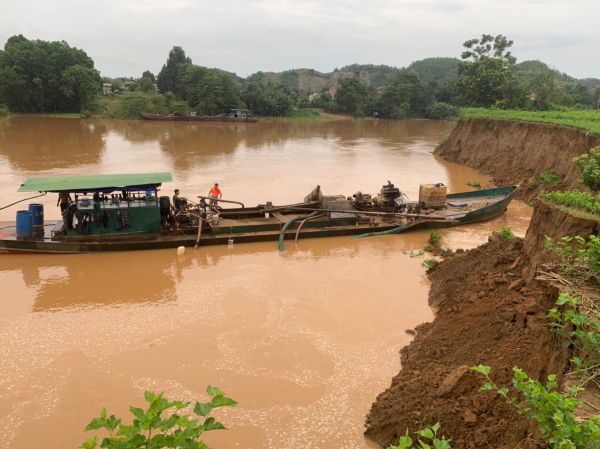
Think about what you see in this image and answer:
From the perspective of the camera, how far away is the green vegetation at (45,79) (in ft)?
172

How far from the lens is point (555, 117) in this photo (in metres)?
25.2

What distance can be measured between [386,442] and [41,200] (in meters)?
16.6

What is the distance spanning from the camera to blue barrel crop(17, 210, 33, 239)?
12055 mm

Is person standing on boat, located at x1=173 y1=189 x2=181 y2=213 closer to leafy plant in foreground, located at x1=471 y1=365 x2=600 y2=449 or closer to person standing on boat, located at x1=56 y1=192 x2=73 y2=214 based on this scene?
person standing on boat, located at x1=56 y1=192 x2=73 y2=214

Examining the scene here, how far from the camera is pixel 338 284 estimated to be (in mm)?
10992

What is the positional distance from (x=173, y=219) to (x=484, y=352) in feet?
31.6

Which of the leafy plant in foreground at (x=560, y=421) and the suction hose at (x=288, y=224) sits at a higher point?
the leafy plant in foreground at (x=560, y=421)

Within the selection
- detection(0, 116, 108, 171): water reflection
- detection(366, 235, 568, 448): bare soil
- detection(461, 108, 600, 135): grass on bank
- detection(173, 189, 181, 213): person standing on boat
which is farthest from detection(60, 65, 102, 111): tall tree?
detection(366, 235, 568, 448): bare soil

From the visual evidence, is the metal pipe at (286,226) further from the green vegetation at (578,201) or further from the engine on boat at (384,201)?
the green vegetation at (578,201)

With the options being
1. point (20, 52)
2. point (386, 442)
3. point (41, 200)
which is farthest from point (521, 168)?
point (20, 52)

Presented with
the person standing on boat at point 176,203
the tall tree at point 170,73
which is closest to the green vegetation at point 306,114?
the tall tree at point 170,73

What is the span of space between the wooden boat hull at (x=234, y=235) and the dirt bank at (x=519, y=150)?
573 cm

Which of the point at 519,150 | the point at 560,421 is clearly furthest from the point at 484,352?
the point at 519,150

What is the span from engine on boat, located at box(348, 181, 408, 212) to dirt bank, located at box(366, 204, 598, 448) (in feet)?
20.2
